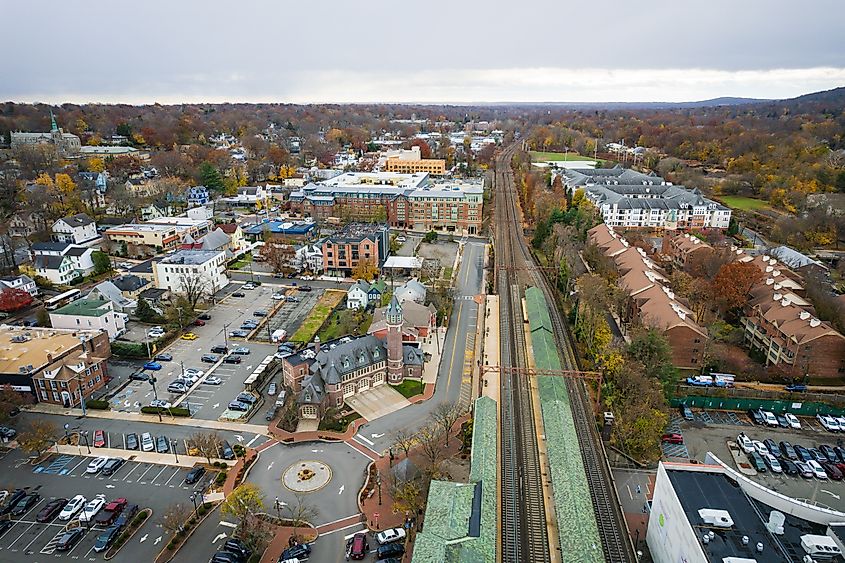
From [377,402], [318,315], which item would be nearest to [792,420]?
[377,402]

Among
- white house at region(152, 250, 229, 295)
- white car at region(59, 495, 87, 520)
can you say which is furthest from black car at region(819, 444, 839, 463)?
white house at region(152, 250, 229, 295)

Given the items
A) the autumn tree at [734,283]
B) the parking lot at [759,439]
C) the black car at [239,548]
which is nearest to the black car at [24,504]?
the black car at [239,548]

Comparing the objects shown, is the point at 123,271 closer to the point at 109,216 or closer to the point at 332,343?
the point at 109,216

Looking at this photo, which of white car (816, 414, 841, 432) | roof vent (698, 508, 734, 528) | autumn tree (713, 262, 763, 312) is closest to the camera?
roof vent (698, 508, 734, 528)

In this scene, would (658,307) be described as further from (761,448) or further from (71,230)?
(71,230)

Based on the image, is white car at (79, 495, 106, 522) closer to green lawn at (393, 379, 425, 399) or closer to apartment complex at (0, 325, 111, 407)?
apartment complex at (0, 325, 111, 407)

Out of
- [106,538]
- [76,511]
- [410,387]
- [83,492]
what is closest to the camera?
[106,538]

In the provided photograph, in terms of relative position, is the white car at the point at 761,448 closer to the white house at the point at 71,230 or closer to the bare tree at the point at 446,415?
the bare tree at the point at 446,415
